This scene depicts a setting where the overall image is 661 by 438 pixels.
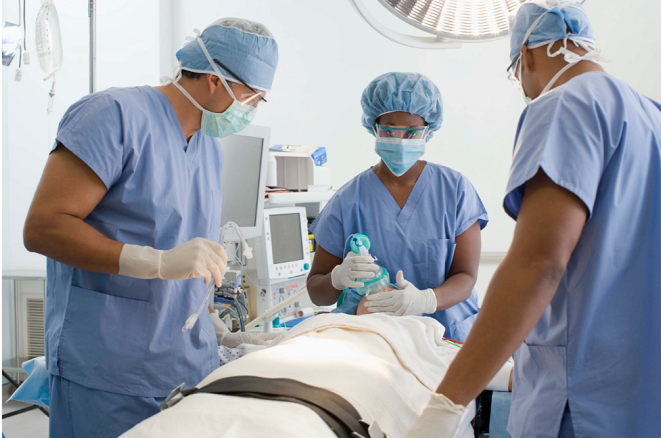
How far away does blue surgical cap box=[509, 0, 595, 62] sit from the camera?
0.91 metres

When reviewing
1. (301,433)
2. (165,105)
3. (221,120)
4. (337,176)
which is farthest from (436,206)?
(337,176)

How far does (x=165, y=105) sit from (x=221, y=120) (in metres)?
0.15

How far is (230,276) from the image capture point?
2074mm

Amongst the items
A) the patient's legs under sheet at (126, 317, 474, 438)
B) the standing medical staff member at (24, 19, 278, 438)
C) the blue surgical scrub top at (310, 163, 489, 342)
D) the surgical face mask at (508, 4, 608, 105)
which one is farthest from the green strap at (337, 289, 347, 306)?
the surgical face mask at (508, 4, 608, 105)

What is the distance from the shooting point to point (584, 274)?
736 mm

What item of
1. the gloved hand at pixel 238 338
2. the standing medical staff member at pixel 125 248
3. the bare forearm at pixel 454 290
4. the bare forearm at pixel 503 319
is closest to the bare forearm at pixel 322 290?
the gloved hand at pixel 238 338

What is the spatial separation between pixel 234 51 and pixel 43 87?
2117mm

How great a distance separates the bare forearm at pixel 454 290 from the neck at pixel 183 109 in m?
0.88

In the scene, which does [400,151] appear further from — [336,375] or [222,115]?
[336,375]

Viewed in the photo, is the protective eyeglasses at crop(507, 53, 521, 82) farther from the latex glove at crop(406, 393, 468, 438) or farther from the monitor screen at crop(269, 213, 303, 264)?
the monitor screen at crop(269, 213, 303, 264)

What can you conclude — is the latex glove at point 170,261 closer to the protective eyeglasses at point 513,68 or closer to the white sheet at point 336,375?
the white sheet at point 336,375

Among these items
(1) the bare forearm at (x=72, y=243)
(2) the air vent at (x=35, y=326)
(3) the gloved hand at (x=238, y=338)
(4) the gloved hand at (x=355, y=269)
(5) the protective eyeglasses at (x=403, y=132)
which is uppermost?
(5) the protective eyeglasses at (x=403, y=132)

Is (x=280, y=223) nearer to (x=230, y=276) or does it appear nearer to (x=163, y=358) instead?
(x=230, y=276)

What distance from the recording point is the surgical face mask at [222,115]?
1.31m
